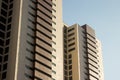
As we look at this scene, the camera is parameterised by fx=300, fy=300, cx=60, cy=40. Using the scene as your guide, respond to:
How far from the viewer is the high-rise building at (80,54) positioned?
13300 centimetres

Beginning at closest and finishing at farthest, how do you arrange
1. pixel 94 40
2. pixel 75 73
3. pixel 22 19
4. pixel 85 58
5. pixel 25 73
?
pixel 25 73
pixel 22 19
pixel 75 73
pixel 85 58
pixel 94 40

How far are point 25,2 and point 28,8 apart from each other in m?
2.34

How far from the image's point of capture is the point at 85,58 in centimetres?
13988

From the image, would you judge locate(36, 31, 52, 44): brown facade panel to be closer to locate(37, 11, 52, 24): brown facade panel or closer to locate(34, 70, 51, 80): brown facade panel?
locate(37, 11, 52, 24): brown facade panel

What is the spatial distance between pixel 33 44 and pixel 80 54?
4095 cm

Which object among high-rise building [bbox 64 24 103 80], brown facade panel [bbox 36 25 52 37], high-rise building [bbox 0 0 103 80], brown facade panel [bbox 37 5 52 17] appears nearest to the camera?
high-rise building [bbox 0 0 103 80]

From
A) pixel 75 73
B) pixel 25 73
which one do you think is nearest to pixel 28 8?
pixel 25 73

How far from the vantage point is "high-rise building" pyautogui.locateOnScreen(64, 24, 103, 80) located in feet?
436

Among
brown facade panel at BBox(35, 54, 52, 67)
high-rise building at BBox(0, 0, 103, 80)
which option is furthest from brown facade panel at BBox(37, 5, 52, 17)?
brown facade panel at BBox(35, 54, 52, 67)

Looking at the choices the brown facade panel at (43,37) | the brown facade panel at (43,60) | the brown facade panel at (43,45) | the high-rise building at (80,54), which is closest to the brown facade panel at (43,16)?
the brown facade panel at (43,37)

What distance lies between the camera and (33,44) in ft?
330

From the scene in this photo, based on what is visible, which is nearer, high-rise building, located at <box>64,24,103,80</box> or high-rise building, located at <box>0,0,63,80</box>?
high-rise building, located at <box>0,0,63,80</box>

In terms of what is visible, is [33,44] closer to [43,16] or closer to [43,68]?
[43,68]

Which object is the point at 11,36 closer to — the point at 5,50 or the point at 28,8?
the point at 5,50
